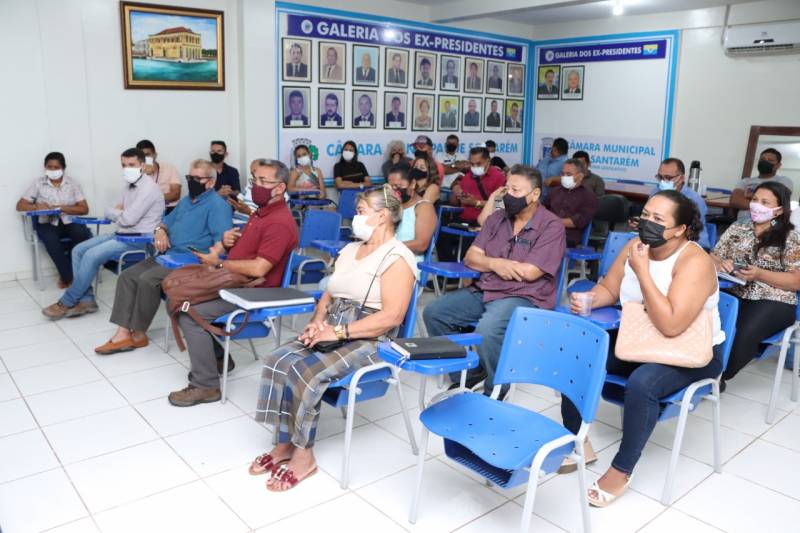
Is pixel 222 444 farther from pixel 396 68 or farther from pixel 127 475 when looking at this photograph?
pixel 396 68

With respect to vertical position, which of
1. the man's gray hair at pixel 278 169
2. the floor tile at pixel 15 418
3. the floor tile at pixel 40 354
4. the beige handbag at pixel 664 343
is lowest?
the floor tile at pixel 15 418

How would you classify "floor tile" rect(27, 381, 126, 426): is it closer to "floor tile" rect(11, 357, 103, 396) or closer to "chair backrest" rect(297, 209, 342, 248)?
"floor tile" rect(11, 357, 103, 396)

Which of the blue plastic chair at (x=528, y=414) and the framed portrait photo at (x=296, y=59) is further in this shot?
the framed portrait photo at (x=296, y=59)

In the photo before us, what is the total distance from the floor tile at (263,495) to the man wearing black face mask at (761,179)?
5579mm

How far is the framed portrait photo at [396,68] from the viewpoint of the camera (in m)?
8.27

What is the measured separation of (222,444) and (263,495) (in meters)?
0.50

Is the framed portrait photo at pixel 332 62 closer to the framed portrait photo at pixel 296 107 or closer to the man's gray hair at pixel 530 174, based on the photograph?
the framed portrait photo at pixel 296 107

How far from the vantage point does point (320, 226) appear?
4.88m

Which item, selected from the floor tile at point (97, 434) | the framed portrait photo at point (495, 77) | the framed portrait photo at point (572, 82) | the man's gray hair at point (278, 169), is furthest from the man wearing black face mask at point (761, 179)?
the floor tile at point (97, 434)

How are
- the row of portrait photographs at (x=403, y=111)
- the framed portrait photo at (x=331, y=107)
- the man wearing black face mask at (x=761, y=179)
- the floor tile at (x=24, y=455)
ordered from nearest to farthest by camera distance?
1. the floor tile at (x=24, y=455)
2. the man wearing black face mask at (x=761, y=179)
3. the row of portrait photographs at (x=403, y=111)
4. the framed portrait photo at (x=331, y=107)

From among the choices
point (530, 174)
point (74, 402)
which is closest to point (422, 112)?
point (530, 174)

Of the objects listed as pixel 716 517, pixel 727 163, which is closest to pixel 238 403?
pixel 716 517

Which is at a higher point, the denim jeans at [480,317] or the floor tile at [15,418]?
the denim jeans at [480,317]

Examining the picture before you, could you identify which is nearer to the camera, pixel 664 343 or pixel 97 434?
pixel 664 343
